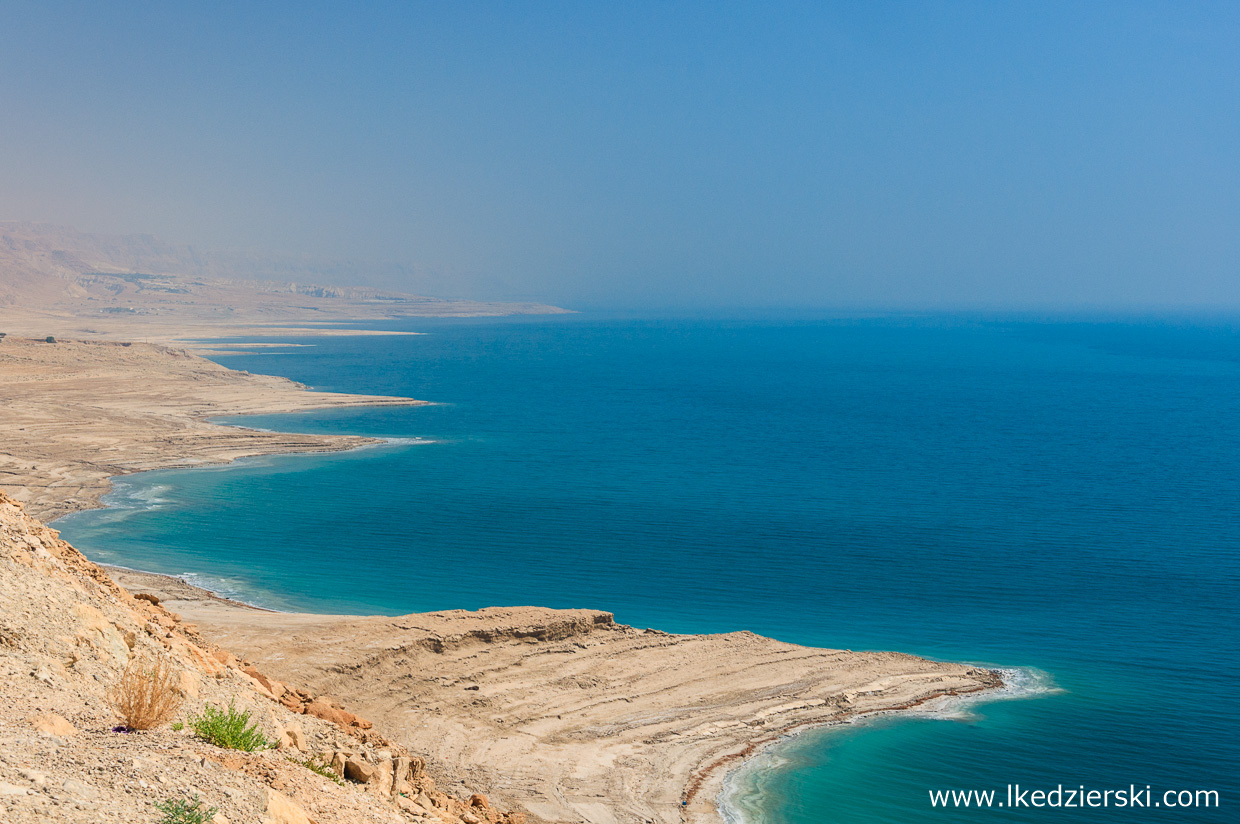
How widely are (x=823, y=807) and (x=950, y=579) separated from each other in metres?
24.0

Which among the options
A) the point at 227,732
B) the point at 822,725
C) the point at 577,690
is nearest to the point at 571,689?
the point at 577,690

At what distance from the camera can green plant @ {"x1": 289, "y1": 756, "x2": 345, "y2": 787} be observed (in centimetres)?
1453

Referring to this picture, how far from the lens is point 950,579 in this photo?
154 ft

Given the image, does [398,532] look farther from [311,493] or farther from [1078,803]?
[1078,803]

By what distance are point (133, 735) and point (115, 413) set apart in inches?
3329

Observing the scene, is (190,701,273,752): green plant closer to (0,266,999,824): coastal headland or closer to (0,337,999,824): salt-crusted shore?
(0,266,999,824): coastal headland

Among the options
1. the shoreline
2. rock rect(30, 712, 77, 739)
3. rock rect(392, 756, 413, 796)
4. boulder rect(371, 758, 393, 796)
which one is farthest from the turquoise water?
rock rect(30, 712, 77, 739)

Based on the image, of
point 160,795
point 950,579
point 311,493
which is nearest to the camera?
point 160,795

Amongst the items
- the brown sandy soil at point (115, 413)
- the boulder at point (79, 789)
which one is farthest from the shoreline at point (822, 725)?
the brown sandy soil at point (115, 413)

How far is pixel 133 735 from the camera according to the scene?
1293cm

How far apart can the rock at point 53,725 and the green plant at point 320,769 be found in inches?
122

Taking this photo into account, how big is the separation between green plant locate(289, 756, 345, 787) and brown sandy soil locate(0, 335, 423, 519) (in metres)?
49.4

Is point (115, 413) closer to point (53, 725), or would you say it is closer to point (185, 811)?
point (53, 725)

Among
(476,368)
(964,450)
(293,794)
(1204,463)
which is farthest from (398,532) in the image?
(476,368)
